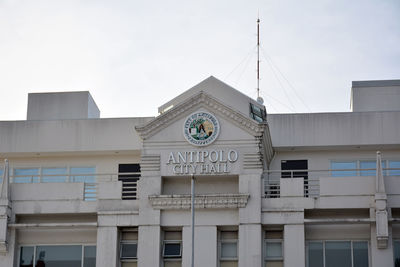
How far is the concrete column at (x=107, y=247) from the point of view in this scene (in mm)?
45938

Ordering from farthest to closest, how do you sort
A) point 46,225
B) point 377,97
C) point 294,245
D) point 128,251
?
point 377,97 → point 46,225 → point 128,251 → point 294,245

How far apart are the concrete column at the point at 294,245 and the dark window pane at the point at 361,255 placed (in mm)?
3084

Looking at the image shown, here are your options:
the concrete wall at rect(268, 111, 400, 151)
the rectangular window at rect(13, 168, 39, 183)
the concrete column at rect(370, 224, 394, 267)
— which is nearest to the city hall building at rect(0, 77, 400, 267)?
the concrete column at rect(370, 224, 394, 267)

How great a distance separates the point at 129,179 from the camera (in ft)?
173

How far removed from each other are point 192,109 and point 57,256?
1070cm

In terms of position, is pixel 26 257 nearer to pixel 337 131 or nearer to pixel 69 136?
pixel 69 136

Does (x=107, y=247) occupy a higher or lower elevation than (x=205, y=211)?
lower

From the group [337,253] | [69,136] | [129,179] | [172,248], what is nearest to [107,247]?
[172,248]

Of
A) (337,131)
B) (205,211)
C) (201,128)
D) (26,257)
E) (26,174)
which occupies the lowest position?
(26,257)

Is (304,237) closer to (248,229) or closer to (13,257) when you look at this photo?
(248,229)

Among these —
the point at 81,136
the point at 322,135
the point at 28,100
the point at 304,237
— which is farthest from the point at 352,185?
the point at 28,100

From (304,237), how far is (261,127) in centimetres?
603

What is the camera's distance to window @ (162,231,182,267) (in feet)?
151

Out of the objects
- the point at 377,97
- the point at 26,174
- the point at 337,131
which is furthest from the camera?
the point at 377,97
